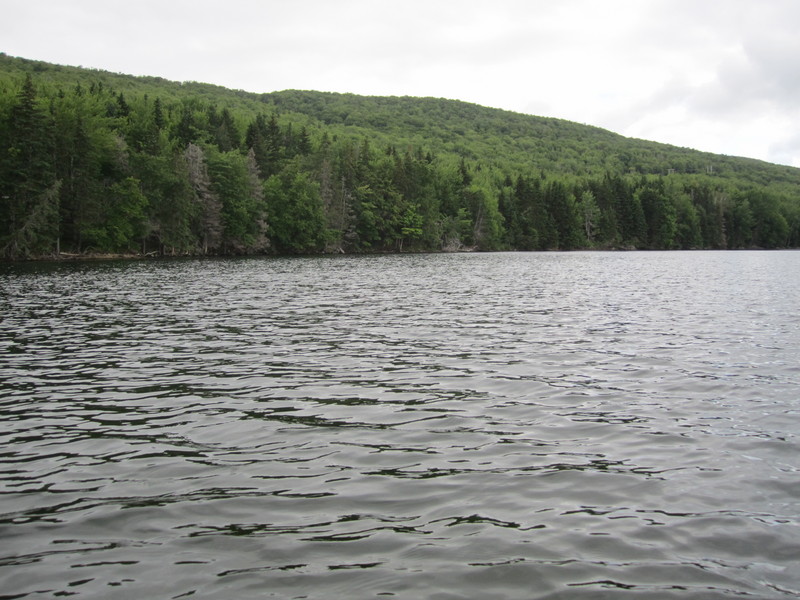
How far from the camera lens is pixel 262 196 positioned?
9681 centimetres

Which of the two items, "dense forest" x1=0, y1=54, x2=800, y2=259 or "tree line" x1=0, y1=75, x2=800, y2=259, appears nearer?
"tree line" x1=0, y1=75, x2=800, y2=259

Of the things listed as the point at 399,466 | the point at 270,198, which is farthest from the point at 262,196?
the point at 399,466

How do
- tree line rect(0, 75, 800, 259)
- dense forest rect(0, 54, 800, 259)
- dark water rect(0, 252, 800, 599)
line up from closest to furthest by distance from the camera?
dark water rect(0, 252, 800, 599) < tree line rect(0, 75, 800, 259) < dense forest rect(0, 54, 800, 259)

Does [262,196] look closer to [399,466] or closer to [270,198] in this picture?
[270,198]

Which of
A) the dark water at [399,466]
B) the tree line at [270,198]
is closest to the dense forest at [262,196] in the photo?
the tree line at [270,198]

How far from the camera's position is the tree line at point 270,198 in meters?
70.2

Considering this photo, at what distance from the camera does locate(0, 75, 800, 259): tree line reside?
70188 millimetres

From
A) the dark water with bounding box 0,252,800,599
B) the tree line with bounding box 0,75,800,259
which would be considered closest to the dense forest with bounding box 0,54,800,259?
the tree line with bounding box 0,75,800,259

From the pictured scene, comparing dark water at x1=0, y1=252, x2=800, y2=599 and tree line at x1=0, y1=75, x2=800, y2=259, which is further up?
tree line at x1=0, y1=75, x2=800, y2=259

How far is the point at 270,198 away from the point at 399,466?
97480 mm

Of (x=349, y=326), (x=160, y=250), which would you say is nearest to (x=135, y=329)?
(x=349, y=326)

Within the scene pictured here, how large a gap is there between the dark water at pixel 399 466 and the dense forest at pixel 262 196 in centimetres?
5996

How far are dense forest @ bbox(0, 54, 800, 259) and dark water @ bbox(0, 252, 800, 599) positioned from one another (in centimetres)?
5996

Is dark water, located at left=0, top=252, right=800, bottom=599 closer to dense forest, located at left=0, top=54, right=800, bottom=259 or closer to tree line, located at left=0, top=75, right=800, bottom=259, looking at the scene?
tree line, located at left=0, top=75, right=800, bottom=259
